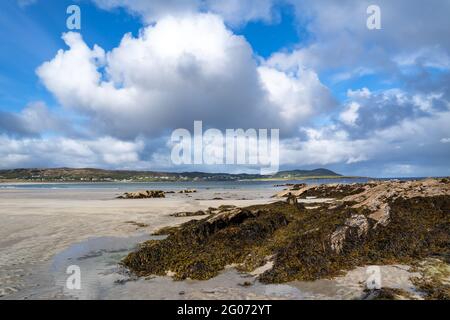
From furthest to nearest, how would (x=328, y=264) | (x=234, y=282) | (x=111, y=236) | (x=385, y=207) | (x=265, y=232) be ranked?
1. (x=111, y=236)
2. (x=265, y=232)
3. (x=385, y=207)
4. (x=328, y=264)
5. (x=234, y=282)

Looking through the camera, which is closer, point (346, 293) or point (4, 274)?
point (346, 293)

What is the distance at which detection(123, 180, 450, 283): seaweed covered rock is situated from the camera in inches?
411

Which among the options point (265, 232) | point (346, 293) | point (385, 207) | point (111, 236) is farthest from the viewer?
point (111, 236)

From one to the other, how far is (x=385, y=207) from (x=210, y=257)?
8.03 m

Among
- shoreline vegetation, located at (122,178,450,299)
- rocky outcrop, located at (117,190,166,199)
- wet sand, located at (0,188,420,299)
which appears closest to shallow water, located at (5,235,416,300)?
wet sand, located at (0,188,420,299)

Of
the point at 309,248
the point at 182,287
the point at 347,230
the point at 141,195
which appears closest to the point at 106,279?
the point at 182,287

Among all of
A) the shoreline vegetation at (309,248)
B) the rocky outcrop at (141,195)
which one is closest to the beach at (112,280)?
the shoreline vegetation at (309,248)

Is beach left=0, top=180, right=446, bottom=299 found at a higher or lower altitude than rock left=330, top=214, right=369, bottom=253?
lower

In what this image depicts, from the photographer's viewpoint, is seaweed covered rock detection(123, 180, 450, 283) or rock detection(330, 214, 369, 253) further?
rock detection(330, 214, 369, 253)

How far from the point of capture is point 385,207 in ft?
46.4

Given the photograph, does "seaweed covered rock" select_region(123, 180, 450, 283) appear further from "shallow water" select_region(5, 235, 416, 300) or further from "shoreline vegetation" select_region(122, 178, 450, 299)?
"shallow water" select_region(5, 235, 416, 300)

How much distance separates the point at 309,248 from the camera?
11281mm
